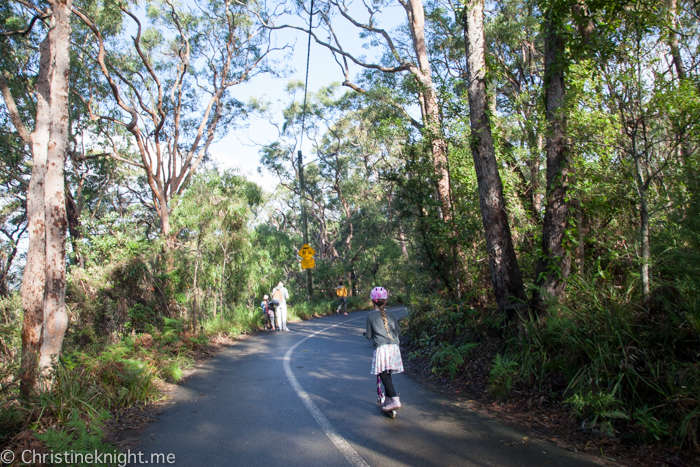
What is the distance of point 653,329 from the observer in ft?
16.7

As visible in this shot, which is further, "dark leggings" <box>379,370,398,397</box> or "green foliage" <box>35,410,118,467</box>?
"dark leggings" <box>379,370,398,397</box>

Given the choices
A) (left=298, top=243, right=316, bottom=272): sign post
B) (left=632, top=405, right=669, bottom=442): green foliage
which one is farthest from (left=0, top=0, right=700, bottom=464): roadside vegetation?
(left=298, top=243, right=316, bottom=272): sign post

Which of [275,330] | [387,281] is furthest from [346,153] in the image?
[275,330]

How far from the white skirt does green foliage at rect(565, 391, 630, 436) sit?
219 cm

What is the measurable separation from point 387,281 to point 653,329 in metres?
33.5

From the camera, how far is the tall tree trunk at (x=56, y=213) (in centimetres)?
653

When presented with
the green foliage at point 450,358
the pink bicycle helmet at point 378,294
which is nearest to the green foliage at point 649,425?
the pink bicycle helmet at point 378,294

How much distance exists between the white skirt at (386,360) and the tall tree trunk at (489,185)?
2569 millimetres

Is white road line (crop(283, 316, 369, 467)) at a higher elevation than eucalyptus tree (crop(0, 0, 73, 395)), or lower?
lower

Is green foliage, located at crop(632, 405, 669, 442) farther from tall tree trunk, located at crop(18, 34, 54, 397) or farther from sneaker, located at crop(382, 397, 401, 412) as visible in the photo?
tall tree trunk, located at crop(18, 34, 54, 397)

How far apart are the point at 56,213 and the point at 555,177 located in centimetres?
799

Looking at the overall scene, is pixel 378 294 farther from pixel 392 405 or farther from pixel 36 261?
pixel 36 261

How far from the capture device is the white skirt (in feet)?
19.3

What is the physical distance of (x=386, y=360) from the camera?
5.92m
